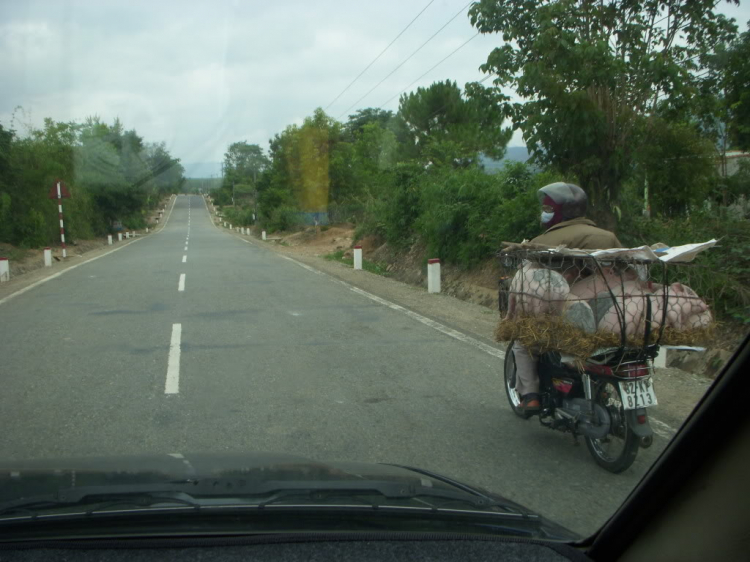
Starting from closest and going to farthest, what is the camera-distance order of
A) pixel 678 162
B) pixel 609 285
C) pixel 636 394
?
pixel 636 394, pixel 609 285, pixel 678 162

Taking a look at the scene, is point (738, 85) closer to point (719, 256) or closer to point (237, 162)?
point (719, 256)

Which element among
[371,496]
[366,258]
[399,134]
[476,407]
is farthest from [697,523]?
[399,134]

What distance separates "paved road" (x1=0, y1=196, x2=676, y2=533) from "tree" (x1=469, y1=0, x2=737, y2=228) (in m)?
3.83

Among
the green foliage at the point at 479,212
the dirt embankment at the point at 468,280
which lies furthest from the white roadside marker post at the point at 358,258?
the green foliage at the point at 479,212

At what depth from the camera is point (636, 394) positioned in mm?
4148

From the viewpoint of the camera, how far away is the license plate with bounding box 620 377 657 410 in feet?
13.5

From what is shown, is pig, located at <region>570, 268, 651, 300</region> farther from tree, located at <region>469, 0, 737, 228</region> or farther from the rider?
tree, located at <region>469, 0, 737, 228</region>

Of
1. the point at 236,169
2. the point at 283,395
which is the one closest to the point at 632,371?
the point at 283,395

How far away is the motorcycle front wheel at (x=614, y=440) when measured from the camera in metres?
4.18

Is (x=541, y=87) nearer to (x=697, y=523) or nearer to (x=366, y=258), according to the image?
(x=697, y=523)

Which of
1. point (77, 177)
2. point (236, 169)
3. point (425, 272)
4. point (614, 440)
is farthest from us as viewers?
point (236, 169)

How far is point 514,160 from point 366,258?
991 centimetres

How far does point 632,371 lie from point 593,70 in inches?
281

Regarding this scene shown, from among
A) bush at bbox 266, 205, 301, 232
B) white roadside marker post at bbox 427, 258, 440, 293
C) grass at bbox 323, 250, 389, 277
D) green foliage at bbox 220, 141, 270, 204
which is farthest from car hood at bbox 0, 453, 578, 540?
green foliage at bbox 220, 141, 270, 204
